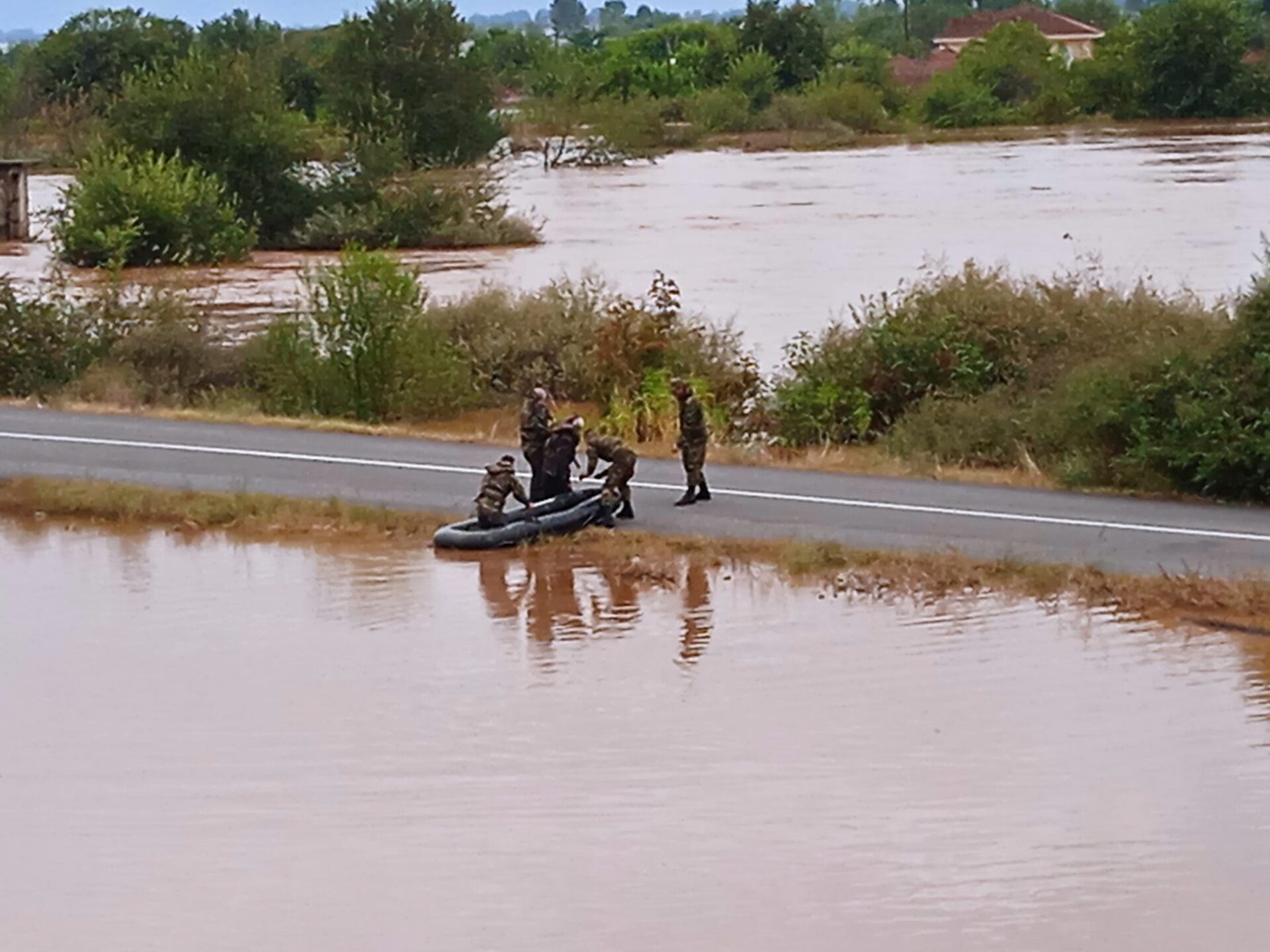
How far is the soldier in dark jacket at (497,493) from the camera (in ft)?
62.9

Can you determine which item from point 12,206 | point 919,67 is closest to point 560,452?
point 12,206

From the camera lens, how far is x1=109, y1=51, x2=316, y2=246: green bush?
55781 mm

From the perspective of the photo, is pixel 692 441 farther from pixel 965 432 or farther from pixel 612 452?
pixel 965 432

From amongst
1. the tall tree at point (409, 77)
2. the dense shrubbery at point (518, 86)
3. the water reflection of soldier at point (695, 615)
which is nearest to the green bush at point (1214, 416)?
the water reflection of soldier at point (695, 615)

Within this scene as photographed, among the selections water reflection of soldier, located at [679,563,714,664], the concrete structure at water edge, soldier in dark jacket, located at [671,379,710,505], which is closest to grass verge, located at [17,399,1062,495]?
soldier in dark jacket, located at [671,379,710,505]

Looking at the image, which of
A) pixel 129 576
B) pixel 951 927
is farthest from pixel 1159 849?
pixel 129 576

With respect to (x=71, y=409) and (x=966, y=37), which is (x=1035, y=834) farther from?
(x=966, y=37)

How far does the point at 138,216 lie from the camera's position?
49812 mm

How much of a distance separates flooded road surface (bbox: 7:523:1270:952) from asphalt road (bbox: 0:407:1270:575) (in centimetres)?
146

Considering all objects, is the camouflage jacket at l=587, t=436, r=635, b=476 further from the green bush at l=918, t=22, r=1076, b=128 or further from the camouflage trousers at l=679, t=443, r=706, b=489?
the green bush at l=918, t=22, r=1076, b=128

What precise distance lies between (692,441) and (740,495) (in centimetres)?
131

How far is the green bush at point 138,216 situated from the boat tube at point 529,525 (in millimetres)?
30575

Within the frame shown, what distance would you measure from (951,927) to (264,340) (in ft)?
68.2

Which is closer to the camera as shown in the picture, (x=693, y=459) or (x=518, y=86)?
(x=693, y=459)
